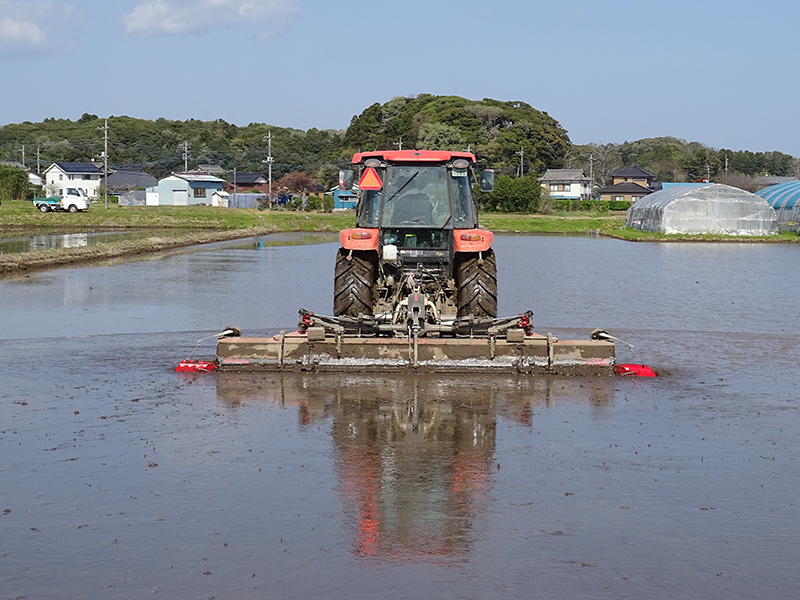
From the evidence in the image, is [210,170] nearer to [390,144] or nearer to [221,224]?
[390,144]

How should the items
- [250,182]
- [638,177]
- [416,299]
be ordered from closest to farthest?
[416,299]
[250,182]
[638,177]

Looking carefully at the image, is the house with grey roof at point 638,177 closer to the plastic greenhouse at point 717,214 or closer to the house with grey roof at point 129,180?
the house with grey roof at point 129,180

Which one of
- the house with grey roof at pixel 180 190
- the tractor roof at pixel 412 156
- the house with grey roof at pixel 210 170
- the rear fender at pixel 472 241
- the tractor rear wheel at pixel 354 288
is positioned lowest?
the tractor rear wheel at pixel 354 288

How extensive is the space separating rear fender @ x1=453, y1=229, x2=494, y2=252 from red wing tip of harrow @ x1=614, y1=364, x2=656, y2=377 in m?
2.31

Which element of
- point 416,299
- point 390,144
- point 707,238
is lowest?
point 416,299

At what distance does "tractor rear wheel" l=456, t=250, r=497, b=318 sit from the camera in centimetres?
1270

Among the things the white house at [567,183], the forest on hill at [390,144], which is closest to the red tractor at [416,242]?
the forest on hill at [390,144]

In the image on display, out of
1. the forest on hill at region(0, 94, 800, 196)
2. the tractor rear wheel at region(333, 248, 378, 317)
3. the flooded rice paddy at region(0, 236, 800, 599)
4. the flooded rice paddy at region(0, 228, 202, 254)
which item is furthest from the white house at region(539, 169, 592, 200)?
the tractor rear wheel at region(333, 248, 378, 317)

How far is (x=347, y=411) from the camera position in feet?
32.3

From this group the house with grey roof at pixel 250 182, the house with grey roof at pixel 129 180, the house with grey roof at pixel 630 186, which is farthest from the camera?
the house with grey roof at pixel 250 182

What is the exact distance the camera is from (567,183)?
375ft

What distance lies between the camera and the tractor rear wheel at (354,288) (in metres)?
12.7

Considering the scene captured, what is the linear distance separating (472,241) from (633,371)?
2.62 meters

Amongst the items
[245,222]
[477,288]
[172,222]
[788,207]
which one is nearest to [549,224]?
[788,207]
